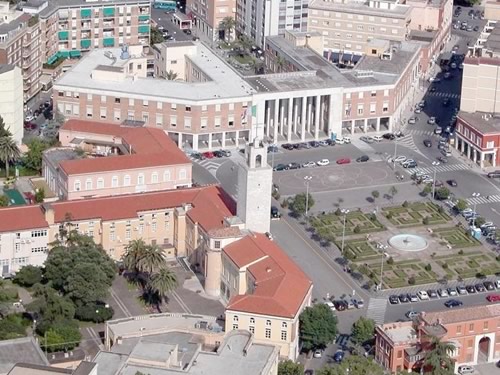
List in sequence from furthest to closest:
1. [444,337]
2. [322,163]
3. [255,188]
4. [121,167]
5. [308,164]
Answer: [322,163], [308,164], [121,167], [255,188], [444,337]

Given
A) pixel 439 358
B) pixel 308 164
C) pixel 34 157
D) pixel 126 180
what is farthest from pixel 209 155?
pixel 439 358

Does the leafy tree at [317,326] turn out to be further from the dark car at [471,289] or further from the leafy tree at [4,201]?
the leafy tree at [4,201]

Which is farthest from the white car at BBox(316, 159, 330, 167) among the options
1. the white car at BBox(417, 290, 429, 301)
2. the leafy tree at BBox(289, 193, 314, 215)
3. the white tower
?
the white car at BBox(417, 290, 429, 301)

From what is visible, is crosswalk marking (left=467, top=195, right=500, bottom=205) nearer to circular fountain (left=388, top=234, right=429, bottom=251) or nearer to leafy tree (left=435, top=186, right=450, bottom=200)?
leafy tree (left=435, top=186, right=450, bottom=200)

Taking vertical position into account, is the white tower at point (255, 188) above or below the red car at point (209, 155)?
above

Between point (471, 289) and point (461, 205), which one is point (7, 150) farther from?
point (471, 289)

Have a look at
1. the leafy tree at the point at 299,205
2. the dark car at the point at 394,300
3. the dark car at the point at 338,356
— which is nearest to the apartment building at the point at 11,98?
the leafy tree at the point at 299,205
